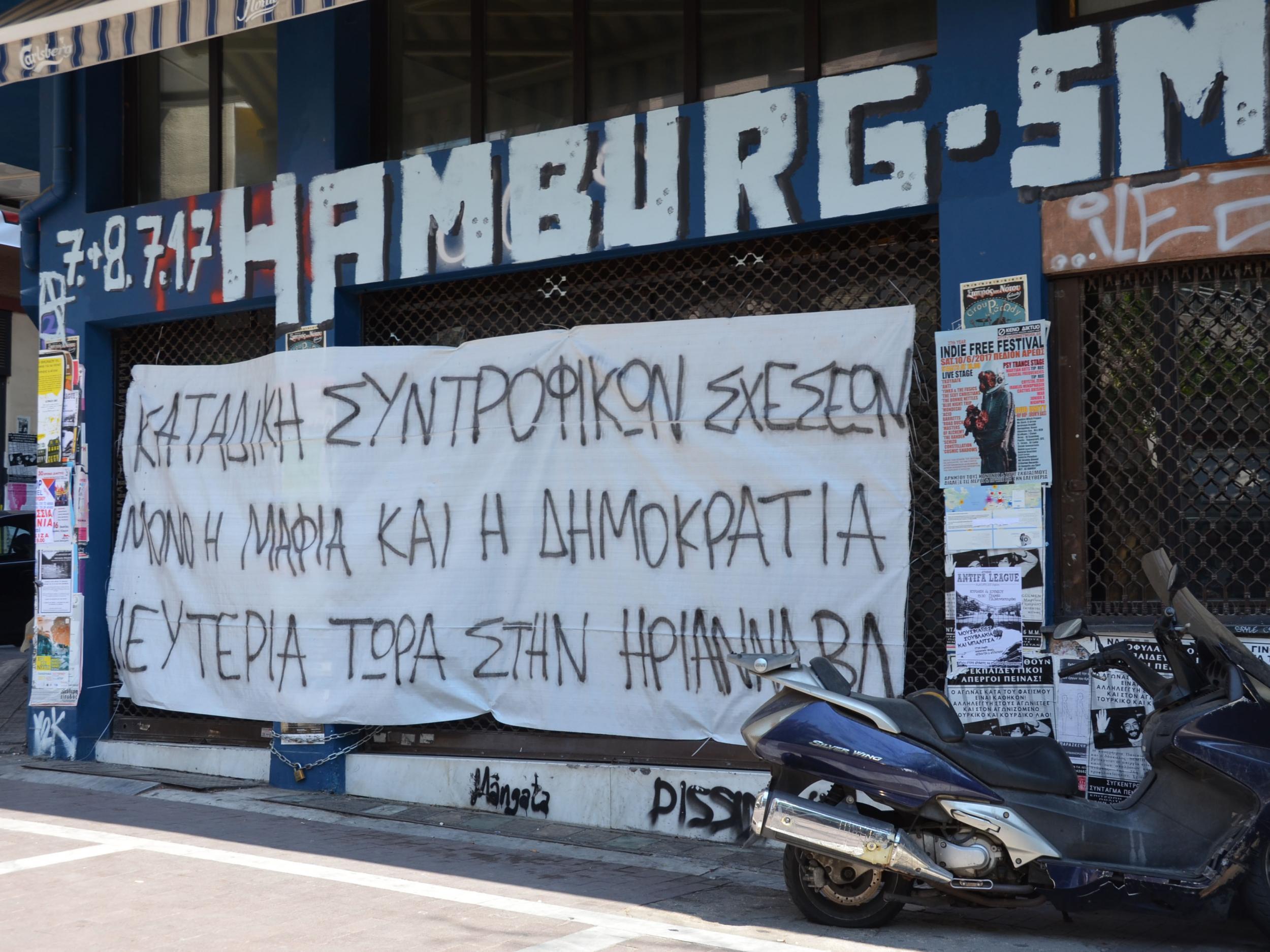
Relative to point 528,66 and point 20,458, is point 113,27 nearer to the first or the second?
point 528,66

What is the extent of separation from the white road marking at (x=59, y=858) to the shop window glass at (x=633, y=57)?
4360 millimetres

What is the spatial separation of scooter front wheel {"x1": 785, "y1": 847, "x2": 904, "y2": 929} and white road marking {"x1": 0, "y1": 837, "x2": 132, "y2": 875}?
308cm

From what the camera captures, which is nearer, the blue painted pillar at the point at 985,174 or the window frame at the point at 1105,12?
the window frame at the point at 1105,12

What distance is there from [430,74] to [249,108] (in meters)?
1.39

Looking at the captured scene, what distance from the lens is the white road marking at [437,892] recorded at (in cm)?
458

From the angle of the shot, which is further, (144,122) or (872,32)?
(144,122)

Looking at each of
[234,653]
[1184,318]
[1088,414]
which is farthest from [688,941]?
[234,653]

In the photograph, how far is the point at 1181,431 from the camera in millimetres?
5605

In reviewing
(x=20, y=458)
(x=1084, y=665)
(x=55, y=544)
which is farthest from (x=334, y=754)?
(x=20, y=458)

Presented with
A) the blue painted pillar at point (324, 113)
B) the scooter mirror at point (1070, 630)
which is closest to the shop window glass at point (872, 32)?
the blue painted pillar at point (324, 113)

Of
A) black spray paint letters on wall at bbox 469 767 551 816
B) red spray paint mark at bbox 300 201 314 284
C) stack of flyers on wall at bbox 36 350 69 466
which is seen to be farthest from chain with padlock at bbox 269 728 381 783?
stack of flyers on wall at bbox 36 350 69 466

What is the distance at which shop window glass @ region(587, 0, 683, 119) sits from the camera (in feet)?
23.2

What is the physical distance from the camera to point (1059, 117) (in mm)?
5750

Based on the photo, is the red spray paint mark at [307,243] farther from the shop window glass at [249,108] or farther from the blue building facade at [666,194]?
the shop window glass at [249,108]
